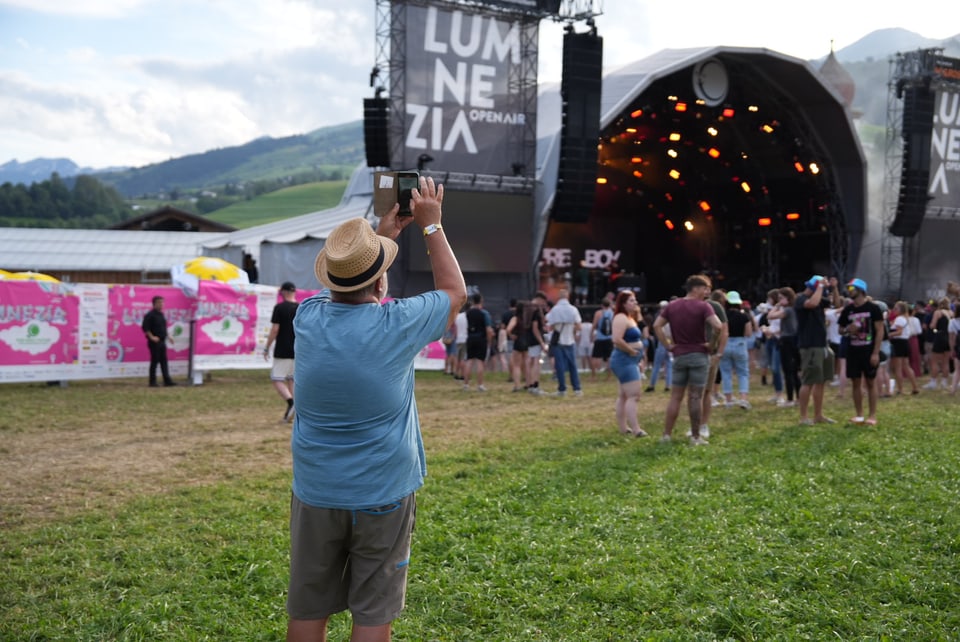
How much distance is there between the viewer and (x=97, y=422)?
10.9 m

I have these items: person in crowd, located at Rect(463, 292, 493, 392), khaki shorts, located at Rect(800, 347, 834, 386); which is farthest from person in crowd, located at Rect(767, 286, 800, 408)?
person in crowd, located at Rect(463, 292, 493, 392)

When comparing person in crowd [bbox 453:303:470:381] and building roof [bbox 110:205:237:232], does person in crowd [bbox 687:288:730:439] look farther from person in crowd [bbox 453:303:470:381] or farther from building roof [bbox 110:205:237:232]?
building roof [bbox 110:205:237:232]

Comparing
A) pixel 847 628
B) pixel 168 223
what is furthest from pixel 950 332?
pixel 168 223

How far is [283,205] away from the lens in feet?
387

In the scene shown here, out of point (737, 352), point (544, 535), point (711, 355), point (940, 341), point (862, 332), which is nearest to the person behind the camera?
point (544, 535)

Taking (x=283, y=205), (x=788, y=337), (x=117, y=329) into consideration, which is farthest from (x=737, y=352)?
(x=283, y=205)

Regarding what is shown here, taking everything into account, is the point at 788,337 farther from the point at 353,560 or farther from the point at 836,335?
the point at 353,560

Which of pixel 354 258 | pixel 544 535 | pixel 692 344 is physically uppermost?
pixel 354 258

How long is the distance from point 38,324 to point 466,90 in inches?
468

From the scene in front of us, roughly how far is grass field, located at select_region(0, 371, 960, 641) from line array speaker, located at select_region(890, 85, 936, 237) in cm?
1953

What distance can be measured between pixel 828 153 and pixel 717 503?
80.2ft

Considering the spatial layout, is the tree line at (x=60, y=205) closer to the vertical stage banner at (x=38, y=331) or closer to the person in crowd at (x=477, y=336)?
the vertical stage banner at (x=38, y=331)

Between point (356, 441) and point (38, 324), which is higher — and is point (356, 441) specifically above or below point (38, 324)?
below

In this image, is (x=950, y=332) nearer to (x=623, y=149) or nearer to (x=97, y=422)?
(x=97, y=422)
